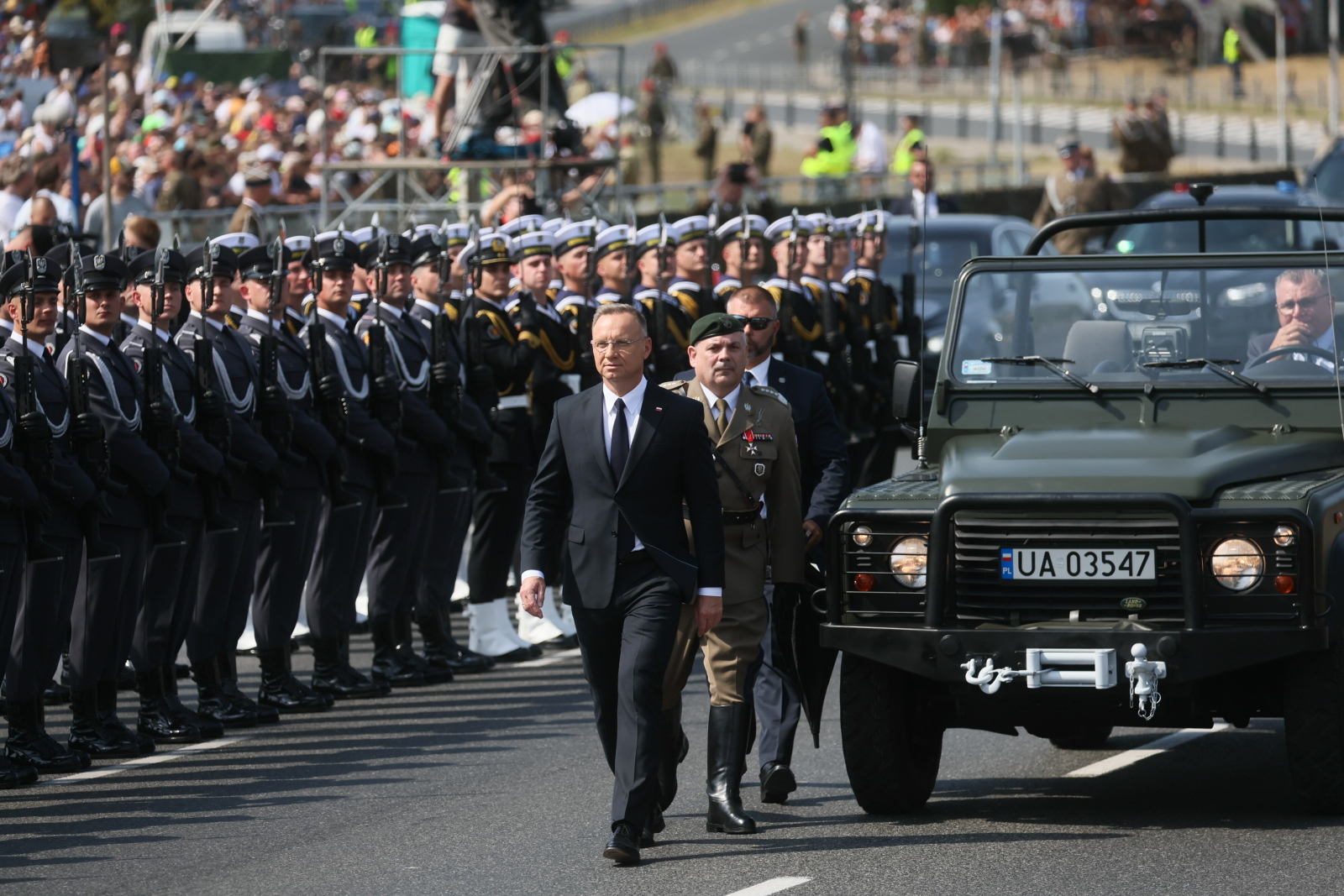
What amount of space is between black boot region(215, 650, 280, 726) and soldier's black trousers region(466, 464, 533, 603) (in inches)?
71.0

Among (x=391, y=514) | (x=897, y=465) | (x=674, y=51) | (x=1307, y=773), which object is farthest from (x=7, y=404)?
(x=674, y=51)

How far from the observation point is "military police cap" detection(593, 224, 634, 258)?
13.2 meters

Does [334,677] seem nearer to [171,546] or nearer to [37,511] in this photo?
[171,546]

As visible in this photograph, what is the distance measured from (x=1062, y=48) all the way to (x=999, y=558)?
62180 millimetres

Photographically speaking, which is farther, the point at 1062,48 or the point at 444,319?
the point at 1062,48

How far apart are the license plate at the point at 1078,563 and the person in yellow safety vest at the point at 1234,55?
48.3 metres

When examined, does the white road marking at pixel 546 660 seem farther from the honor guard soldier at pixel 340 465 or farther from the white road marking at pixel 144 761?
the white road marking at pixel 144 761

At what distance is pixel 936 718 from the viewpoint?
831cm

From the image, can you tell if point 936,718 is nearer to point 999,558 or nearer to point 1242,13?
point 999,558

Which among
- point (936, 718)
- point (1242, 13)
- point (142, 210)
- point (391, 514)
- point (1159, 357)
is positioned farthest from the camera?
point (1242, 13)

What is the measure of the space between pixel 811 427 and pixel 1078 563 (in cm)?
161

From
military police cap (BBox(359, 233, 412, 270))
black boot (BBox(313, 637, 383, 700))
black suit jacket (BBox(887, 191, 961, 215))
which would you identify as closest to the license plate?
black boot (BBox(313, 637, 383, 700))

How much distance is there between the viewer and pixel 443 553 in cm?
1195

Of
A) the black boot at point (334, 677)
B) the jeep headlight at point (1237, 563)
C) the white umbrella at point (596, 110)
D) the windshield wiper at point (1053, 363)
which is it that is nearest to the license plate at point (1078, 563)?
the jeep headlight at point (1237, 563)
